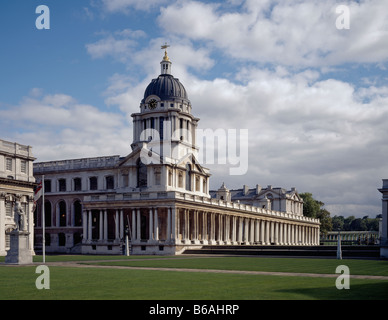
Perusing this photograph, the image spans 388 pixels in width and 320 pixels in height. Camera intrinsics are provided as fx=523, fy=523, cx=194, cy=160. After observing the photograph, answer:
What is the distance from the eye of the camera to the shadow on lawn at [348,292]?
18.5 metres

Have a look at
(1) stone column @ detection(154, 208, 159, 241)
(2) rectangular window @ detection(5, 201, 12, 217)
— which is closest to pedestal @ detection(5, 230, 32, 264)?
(2) rectangular window @ detection(5, 201, 12, 217)

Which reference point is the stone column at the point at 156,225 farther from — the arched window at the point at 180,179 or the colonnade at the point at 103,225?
the arched window at the point at 180,179

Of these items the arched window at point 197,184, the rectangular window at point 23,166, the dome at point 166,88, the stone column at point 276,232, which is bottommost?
the stone column at point 276,232

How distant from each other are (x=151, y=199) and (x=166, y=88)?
3196 cm

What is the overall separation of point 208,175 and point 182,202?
21866mm

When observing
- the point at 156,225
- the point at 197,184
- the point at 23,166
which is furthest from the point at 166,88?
the point at 23,166

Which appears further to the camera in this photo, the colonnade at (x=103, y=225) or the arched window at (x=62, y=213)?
the arched window at (x=62, y=213)

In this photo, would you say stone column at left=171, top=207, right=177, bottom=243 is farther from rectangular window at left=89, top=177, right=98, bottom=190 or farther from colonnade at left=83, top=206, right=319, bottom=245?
rectangular window at left=89, top=177, right=98, bottom=190

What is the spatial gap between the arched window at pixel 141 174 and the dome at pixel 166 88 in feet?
57.9

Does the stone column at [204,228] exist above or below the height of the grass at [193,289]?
below

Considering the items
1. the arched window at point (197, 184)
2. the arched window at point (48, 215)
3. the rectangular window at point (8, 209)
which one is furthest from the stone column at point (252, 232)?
the rectangular window at point (8, 209)

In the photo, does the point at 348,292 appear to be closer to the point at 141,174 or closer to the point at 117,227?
the point at 117,227
